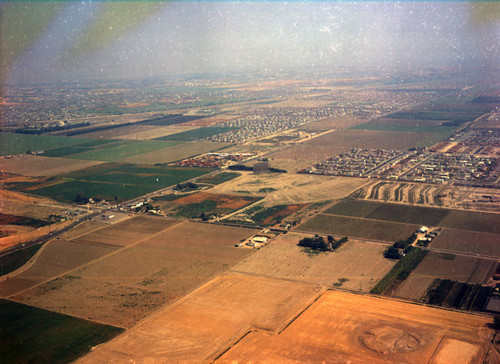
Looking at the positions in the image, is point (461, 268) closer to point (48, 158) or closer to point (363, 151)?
point (363, 151)

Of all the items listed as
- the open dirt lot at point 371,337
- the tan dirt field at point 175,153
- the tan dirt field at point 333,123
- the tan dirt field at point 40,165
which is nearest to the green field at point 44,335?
the open dirt lot at point 371,337

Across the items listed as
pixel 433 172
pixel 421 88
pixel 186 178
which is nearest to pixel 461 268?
pixel 433 172

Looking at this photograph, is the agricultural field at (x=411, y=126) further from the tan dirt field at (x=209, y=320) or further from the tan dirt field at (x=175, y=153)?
the tan dirt field at (x=209, y=320)

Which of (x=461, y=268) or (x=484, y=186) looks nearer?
(x=461, y=268)

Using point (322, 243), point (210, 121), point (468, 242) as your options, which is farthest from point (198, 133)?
point (468, 242)

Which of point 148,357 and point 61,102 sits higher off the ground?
point 61,102

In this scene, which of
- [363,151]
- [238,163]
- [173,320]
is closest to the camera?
[173,320]
